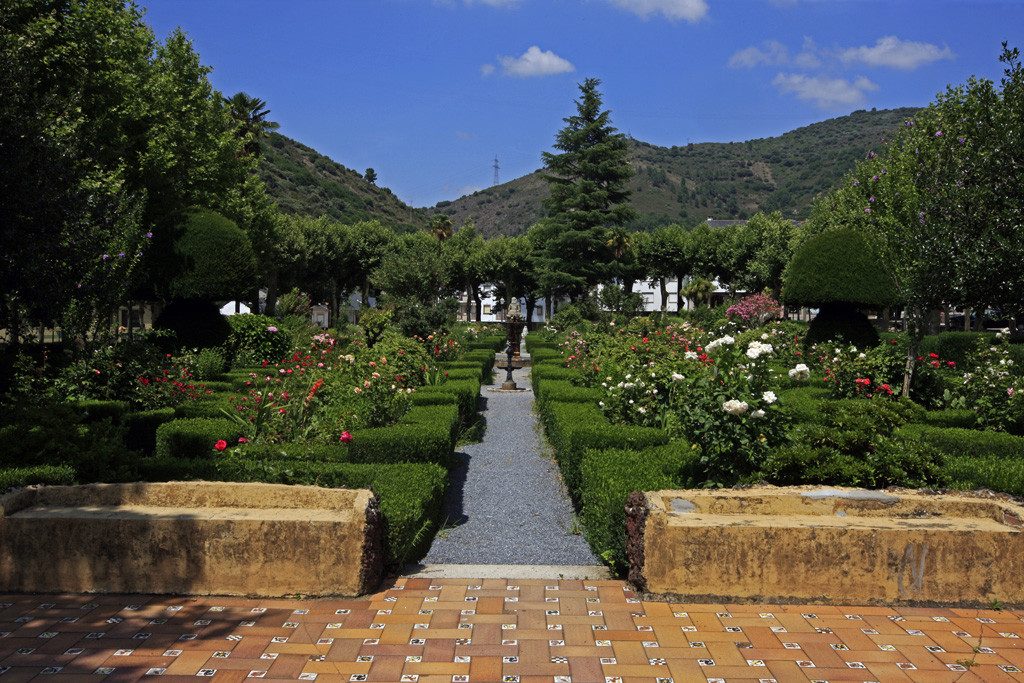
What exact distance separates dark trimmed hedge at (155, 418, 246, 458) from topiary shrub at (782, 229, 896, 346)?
12535 mm

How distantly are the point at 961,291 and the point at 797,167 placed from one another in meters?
136

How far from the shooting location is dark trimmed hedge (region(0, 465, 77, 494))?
202 inches

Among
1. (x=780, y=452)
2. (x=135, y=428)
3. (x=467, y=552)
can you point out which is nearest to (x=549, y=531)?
(x=467, y=552)

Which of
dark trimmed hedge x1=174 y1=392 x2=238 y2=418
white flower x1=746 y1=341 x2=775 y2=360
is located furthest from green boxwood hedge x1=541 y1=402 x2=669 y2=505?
dark trimmed hedge x1=174 y1=392 x2=238 y2=418

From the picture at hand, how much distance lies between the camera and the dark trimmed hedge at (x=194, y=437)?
24.1 ft

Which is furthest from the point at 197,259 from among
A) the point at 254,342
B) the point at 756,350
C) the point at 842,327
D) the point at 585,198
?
the point at 585,198

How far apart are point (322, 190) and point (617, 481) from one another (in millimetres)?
85777

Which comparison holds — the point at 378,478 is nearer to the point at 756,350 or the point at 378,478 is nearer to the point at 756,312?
the point at 756,350

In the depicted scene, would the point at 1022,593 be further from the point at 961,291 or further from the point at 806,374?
the point at 961,291

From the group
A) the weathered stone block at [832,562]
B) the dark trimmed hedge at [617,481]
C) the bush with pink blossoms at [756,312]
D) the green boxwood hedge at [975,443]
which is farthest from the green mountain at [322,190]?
Result: the weathered stone block at [832,562]

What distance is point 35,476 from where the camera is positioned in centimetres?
525

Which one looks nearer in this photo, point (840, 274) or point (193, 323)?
point (840, 274)

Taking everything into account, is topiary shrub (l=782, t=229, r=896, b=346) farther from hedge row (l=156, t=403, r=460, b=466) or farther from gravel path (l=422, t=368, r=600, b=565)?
hedge row (l=156, t=403, r=460, b=466)

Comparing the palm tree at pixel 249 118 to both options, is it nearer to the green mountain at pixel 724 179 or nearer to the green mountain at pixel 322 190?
the green mountain at pixel 322 190
